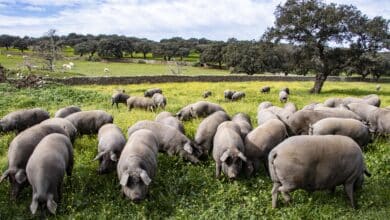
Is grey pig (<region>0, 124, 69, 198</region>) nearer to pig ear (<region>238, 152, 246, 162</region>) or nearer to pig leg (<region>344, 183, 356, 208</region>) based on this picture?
pig ear (<region>238, 152, 246, 162</region>)

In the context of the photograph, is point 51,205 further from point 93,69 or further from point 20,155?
point 93,69

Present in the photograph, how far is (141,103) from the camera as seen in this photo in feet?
64.9

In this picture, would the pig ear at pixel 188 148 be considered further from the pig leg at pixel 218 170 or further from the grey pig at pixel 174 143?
the pig leg at pixel 218 170

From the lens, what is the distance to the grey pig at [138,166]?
853cm

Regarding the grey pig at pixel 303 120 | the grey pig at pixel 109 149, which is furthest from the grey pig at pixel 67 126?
the grey pig at pixel 303 120

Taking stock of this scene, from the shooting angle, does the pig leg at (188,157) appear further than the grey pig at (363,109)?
No

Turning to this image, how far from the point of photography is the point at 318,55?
104 feet

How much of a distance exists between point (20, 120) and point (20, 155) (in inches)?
192

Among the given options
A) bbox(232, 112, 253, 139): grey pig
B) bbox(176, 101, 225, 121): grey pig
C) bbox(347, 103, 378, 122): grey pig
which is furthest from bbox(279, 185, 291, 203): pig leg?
bbox(176, 101, 225, 121): grey pig

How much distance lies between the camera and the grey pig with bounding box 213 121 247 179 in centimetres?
983

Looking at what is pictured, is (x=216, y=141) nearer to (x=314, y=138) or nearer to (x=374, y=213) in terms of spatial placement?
(x=314, y=138)

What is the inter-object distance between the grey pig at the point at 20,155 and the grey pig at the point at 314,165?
532 cm

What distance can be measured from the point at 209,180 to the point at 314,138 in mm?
2625

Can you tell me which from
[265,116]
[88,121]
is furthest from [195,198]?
[88,121]
